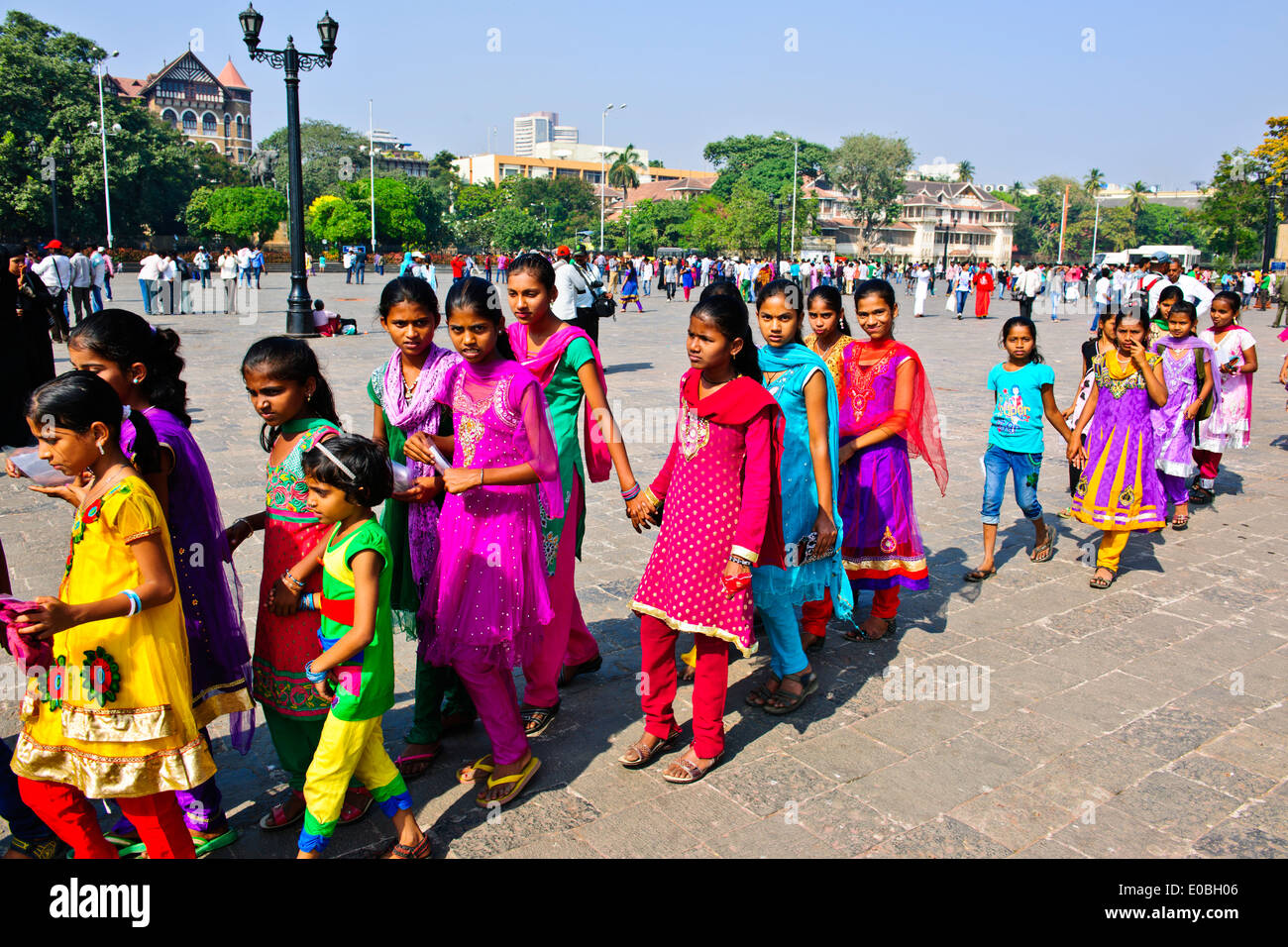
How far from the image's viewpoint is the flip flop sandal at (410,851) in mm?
2596

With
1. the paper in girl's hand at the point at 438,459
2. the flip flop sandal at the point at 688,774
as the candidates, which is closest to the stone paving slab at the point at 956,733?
the flip flop sandal at the point at 688,774

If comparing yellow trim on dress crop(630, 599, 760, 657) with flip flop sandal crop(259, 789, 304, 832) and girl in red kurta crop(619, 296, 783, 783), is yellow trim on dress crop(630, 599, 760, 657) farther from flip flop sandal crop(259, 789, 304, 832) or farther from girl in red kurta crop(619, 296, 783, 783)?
flip flop sandal crop(259, 789, 304, 832)

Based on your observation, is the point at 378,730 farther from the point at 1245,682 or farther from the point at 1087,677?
the point at 1245,682

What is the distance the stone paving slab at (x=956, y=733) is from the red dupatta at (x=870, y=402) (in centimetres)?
92

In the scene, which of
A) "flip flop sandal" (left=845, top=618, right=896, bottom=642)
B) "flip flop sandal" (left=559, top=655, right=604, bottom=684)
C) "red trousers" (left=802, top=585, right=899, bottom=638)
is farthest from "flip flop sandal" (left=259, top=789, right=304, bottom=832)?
"flip flop sandal" (left=845, top=618, right=896, bottom=642)

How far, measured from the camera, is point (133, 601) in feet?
7.20

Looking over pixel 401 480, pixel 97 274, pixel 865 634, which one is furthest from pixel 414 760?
pixel 97 274

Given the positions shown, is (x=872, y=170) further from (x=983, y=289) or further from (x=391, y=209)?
(x=983, y=289)

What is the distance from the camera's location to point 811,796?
3010mm

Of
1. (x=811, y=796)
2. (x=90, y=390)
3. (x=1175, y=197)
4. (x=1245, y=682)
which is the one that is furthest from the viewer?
(x=1175, y=197)

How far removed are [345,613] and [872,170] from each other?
84.3 m

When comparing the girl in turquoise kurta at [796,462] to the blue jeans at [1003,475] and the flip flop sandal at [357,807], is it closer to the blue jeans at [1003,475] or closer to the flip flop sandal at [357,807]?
the flip flop sandal at [357,807]
